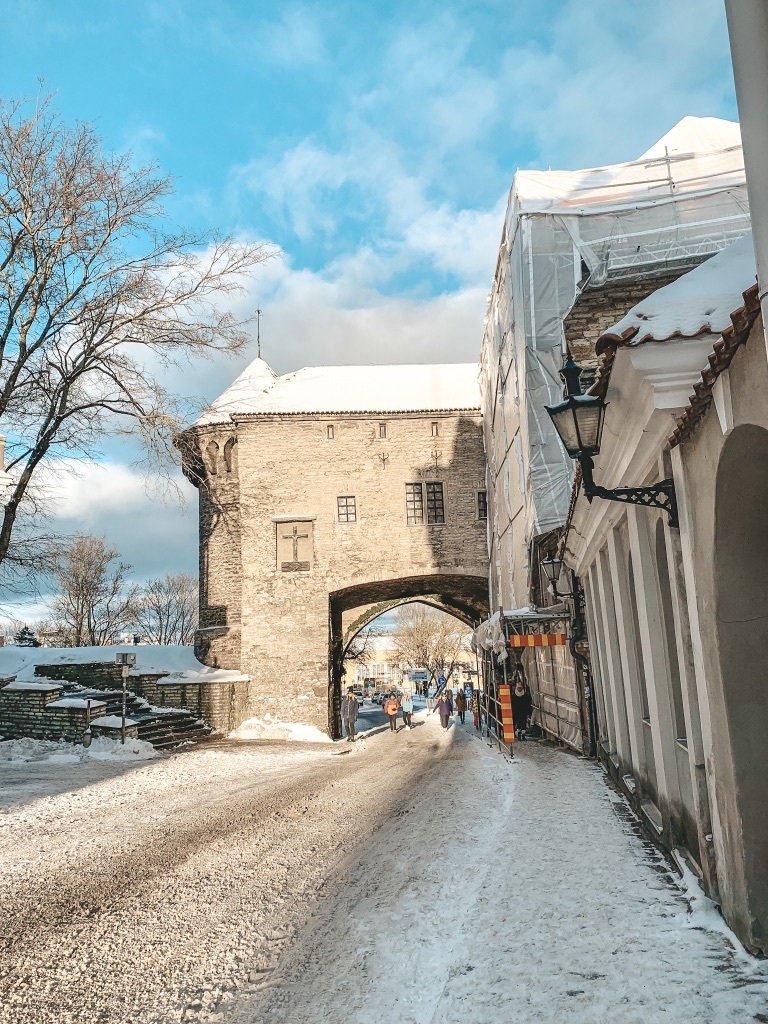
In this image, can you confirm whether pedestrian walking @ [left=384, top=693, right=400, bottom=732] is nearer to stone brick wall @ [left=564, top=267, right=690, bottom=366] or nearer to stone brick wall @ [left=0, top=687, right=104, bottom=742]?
stone brick wall @ [left=0, top=687, right=104, bottom=742]

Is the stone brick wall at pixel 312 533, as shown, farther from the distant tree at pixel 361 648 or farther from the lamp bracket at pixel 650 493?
the lamp bracket at pixel 650 493

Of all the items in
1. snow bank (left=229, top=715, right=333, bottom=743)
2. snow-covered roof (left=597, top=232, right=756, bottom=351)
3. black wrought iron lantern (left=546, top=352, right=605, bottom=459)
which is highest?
snow-covered roof (left=597, top=232, right=756, bottom=351)

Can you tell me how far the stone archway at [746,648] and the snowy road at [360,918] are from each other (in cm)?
44

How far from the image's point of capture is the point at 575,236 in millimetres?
16734

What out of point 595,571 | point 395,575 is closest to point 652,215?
point 595,571

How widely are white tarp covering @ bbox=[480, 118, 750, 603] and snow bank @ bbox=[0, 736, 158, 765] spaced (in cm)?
898

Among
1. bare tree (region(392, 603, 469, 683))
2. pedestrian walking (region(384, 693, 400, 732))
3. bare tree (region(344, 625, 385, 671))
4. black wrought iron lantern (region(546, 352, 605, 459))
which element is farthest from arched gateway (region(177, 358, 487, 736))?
bare tree (region(392, 603, 469, 683))

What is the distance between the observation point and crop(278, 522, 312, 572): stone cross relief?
24438 mm

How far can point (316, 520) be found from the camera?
81.2 feet

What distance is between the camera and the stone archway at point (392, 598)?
2497cm

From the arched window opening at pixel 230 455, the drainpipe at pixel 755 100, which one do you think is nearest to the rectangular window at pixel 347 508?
the arched window opening at pixel 230 455

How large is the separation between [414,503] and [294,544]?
4.16m

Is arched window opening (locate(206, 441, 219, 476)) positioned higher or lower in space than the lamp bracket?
higher

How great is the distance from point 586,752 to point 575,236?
11.0 metres
